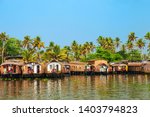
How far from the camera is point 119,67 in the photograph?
59.0 meters

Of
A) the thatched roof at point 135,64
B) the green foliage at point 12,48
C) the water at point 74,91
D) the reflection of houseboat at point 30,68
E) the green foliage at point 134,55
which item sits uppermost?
the green foliage at point 12,48

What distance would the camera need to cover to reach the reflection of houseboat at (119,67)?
57969mm

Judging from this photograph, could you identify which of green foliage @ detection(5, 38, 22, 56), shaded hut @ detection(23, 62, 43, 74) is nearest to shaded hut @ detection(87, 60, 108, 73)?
green foliage @ detection(5, 38, 22, 56)

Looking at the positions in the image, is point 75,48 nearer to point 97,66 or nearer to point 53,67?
point 97,66

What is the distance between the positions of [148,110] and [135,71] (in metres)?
47.1

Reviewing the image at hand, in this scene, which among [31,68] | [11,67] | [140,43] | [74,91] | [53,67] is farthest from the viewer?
[140,43]

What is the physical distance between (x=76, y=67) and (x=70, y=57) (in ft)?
43.0

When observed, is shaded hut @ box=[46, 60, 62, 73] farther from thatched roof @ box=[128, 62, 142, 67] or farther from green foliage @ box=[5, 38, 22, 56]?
thatched roof @ box=[128, 62, 142, 67]

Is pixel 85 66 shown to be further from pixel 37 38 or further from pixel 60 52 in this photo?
pixel 37 38

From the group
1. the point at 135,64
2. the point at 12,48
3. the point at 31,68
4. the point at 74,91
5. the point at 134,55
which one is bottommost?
the point at 74,91

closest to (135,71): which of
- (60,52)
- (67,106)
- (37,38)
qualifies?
(60,52)

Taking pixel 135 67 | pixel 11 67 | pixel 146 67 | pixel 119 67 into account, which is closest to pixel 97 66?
pixel 119 67

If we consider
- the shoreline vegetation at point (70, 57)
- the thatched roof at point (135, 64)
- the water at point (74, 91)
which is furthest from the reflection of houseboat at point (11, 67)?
the thatched roof at point (135, 64)

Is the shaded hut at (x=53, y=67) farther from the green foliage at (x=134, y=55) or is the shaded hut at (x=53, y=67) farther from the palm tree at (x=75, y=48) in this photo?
the green foliage at (x=134, y=55)
